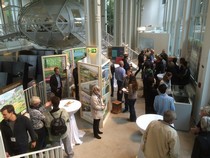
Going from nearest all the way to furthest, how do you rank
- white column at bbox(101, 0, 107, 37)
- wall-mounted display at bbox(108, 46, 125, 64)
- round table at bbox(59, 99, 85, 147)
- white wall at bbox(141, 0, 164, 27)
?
round table at bbox(59, 99, 85, 147), wall-mounted display at bbox(108, 46, 125, 64), white column at bbox(101, 0, 107, 37), white wall at bbox(141, 0, 164, 27)

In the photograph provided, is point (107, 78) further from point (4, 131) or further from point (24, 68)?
point (24, 68)

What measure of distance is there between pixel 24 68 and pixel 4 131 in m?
5.58

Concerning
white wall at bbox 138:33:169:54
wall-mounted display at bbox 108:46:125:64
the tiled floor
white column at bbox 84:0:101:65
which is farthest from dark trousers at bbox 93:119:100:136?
white wall at bbox 138:33:169:54

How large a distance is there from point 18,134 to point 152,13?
740 inches

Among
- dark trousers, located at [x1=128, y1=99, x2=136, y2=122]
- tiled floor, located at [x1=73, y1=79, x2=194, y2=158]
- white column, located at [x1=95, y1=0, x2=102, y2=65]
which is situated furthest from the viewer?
white column, located at [x1=95, y1=0, x2=102, y2=65]

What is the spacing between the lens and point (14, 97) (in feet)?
15.1

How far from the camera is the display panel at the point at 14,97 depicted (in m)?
4.27

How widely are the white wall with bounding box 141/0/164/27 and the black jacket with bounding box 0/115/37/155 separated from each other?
59.8 ft

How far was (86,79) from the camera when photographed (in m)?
5.55

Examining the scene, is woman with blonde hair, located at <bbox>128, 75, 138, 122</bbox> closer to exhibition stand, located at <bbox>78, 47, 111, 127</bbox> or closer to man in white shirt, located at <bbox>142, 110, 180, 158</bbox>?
exhibition stand, located at <bbox>78, 47, 111, 127</bbox>

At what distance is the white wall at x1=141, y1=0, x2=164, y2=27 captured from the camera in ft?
61.3

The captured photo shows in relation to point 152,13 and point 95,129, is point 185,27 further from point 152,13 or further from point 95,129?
point 152,13

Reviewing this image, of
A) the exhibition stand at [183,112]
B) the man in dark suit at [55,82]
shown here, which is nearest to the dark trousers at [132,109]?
the exhibition stand at [183,112]

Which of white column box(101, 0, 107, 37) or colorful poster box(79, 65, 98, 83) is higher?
white column box(101, 0, 107, 37)
